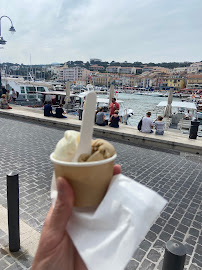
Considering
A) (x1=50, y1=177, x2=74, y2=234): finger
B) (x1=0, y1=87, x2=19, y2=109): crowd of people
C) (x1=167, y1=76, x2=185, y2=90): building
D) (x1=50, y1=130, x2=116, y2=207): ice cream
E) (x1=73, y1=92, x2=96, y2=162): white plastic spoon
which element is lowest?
(x1=0, y1=87, x2=19, y2=109): crowd of people

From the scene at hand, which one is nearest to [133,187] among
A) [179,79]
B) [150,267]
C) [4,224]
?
[150,267]

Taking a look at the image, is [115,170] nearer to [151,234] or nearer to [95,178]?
[95,178]

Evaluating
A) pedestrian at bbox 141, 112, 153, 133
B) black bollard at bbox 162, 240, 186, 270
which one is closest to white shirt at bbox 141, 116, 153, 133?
pedestrian at bbox 141, 112, 153, 133

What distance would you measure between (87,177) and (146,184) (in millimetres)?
4468

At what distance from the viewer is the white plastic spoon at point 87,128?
1160 millimetres

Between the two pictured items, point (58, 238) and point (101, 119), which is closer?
point (58, 238)

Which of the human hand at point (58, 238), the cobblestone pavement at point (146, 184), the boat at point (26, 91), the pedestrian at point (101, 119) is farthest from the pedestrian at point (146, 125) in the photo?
the boat at point (26, 91)

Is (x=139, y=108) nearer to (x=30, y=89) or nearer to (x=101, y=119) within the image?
(x=30, y=89)

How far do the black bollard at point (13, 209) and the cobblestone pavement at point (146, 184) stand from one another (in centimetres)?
17

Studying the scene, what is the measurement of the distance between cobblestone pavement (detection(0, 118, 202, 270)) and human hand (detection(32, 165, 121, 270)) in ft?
5.87

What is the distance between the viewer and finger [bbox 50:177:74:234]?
110 centimetres

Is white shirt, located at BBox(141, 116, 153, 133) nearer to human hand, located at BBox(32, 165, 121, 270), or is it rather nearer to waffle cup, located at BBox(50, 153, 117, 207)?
human hand, located at BBox(32, 165, 121, 270)

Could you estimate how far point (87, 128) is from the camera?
3.91ft

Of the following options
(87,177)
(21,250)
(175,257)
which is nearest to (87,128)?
(87,177)
